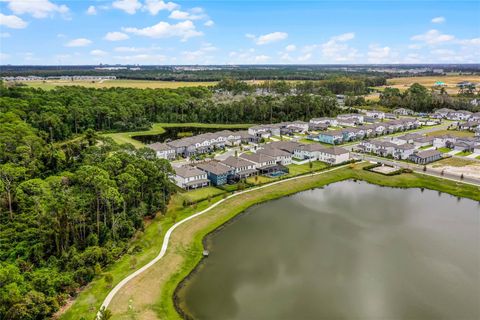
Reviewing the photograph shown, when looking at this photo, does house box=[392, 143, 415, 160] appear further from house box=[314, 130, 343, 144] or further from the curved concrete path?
the curved concrete path

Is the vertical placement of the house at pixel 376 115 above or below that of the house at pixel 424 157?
above

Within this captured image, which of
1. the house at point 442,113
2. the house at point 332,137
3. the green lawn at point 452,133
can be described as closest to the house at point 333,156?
the house at point 332,137

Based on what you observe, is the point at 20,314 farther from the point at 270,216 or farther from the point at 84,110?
the point at 84,110

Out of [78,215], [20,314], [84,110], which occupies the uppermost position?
[84,110]

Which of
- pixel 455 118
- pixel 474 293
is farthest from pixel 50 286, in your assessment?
pixel 455 118

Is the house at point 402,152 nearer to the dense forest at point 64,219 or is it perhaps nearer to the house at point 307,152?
the house at point 307,152
